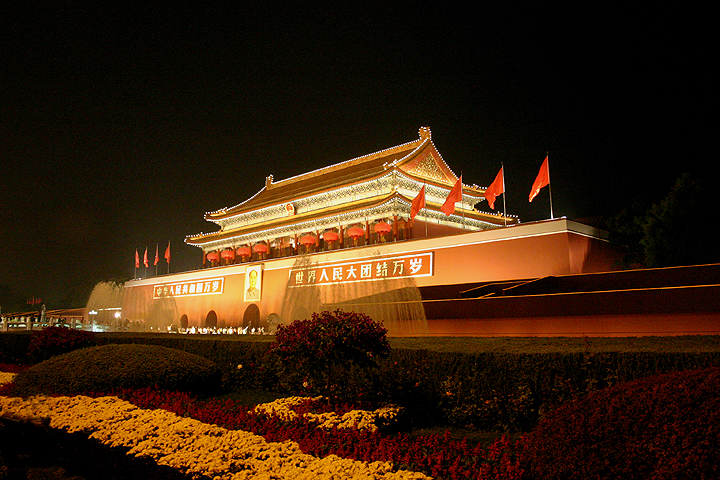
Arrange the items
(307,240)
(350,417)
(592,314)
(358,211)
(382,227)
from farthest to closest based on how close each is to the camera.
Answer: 1. (307,240)
2. (358,211)
3. (382,227)
4. (592,314)
5. (350,417)

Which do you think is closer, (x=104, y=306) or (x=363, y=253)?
(x=363, y=253)

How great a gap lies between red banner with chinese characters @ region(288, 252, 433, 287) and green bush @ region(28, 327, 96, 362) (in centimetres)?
973

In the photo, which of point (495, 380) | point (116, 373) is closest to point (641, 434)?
point (495, 380)

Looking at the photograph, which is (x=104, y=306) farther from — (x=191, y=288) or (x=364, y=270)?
(x=364, y=270)

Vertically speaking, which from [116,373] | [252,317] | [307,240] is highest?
[307,240]

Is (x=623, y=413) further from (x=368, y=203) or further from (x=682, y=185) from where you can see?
(x=368, y=203)

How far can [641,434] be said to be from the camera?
2744 mm

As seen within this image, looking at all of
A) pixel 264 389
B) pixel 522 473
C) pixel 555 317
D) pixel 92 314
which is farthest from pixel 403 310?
pixel 92 314

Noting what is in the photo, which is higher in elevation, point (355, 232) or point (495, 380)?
point (355, 232)

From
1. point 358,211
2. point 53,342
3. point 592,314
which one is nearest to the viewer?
point 592,314

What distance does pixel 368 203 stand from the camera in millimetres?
20203

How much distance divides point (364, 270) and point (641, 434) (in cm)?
1556

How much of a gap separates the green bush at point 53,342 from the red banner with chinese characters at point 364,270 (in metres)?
9.73

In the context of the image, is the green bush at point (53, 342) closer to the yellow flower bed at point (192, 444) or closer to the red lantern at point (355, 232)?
the yellow flower bed at point (192, 444)
